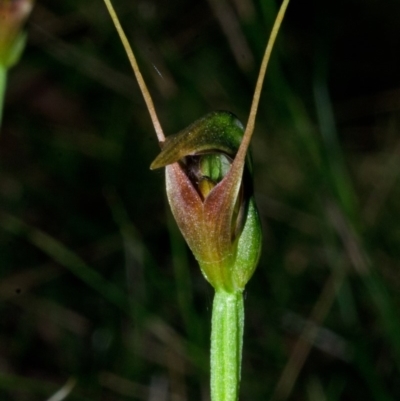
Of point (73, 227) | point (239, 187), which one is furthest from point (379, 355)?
point (239, 187)

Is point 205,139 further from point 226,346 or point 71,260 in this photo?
point 71,260

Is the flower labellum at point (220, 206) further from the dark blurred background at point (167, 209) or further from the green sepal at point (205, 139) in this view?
the dark blurred background at point (167, 209)

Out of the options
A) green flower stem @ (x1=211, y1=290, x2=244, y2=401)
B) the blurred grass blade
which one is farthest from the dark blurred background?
green flower stem @ (x1=211, y1=290, x2=244, y2=401)

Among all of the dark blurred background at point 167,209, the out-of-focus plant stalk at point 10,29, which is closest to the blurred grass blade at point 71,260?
the dark blurred background at point 167,209

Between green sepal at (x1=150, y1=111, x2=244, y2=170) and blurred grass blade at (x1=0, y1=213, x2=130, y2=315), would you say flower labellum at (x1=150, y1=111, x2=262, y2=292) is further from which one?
blurred grass blade at (x1=0, y1=213, x2=130, y2=315)

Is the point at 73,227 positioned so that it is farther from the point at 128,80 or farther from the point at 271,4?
the point at 271,4

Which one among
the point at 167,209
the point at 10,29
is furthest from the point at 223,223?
the point at 167,209

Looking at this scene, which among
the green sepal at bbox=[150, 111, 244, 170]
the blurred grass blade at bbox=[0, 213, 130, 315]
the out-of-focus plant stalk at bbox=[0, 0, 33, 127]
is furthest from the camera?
the blurred grass blade at bbox=[0, 213, 130, 315]
